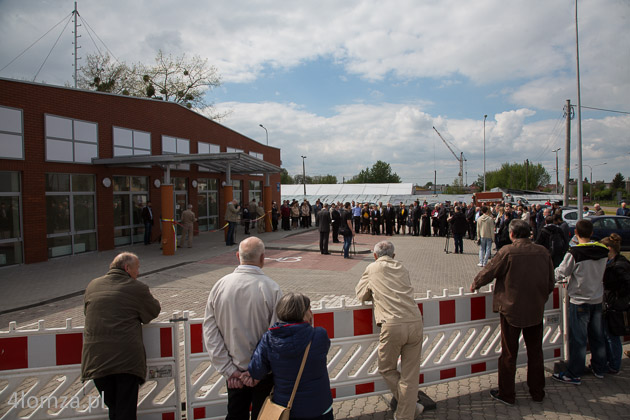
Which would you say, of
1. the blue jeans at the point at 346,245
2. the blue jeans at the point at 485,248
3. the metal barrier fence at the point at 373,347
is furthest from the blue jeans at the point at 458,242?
the metal barrier fence at the point at 373,347

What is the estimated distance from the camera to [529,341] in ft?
13.2

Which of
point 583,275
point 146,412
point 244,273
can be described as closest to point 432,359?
point 583,275

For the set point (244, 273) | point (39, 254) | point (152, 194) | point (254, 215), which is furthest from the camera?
point (254, 215)

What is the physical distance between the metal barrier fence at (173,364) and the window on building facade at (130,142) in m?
13.4

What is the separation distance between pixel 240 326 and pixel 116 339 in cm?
95

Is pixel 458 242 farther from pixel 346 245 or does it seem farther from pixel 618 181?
pixel 618 181

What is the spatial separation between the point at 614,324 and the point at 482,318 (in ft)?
4.83

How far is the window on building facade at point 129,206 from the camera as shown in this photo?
50.7ft

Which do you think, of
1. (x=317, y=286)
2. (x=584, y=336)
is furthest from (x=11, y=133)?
(x=584, y=336)

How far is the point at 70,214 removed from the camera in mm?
13461

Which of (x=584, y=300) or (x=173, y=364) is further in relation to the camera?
(x=584, y=300)

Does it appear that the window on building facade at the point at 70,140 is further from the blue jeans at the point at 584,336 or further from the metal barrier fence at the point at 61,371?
the blue jeans at the point at 584,336

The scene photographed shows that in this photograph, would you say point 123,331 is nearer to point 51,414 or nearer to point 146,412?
point 146,412

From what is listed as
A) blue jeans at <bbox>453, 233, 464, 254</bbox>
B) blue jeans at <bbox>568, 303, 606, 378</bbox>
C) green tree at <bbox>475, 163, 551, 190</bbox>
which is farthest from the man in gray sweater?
green tree at <bbox>475, 163, 551, 190</bbox>
